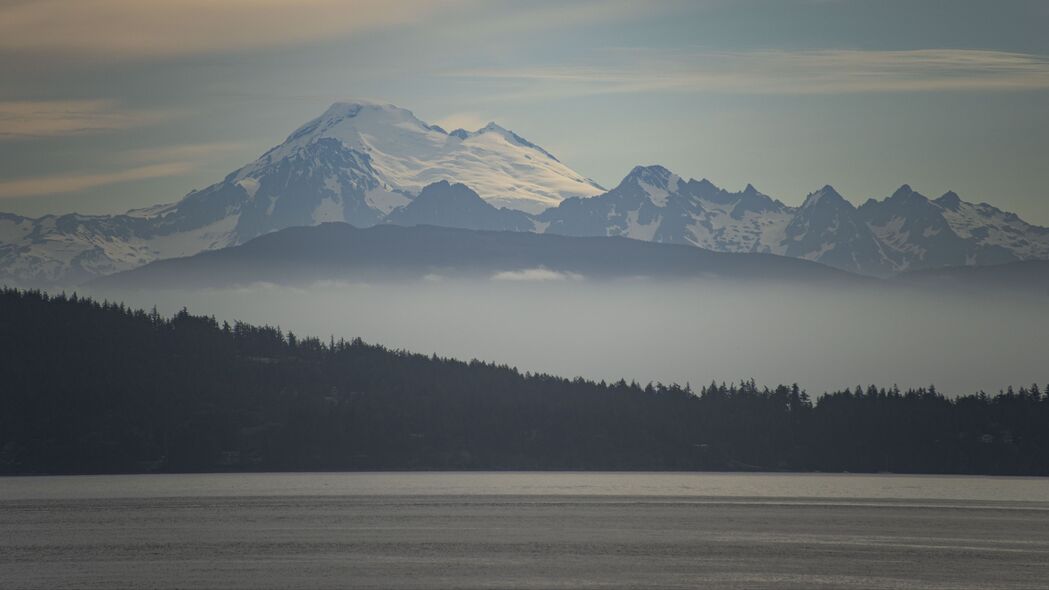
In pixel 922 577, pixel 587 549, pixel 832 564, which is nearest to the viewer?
pixel 922 577

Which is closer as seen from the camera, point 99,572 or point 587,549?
point 99,572

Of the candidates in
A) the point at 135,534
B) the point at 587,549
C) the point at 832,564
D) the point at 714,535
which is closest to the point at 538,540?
the point at 587,549

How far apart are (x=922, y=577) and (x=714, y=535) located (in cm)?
4914

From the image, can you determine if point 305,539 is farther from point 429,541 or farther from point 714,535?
point 714,535

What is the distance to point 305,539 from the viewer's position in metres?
189

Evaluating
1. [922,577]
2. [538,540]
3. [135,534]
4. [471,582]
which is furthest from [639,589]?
[135,534]

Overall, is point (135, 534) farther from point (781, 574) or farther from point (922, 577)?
point (922, 577)

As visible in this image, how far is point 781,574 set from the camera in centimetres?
15625

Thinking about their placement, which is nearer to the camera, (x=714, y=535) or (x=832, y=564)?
(x=832, y=564)

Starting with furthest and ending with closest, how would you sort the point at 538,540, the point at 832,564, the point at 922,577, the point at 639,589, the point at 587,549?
the point at 538,540
the point at 587,549
the point at 832,564
the point at 922,577
the point at 639,589

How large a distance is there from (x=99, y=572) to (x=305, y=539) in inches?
1490

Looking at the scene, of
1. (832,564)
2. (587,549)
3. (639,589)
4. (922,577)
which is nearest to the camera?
(639,589)

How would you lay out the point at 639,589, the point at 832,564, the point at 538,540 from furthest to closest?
the point at 538,540 → the point at 832,564 → the point at 639,589

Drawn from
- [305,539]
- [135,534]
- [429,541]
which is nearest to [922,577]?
[429,541]
